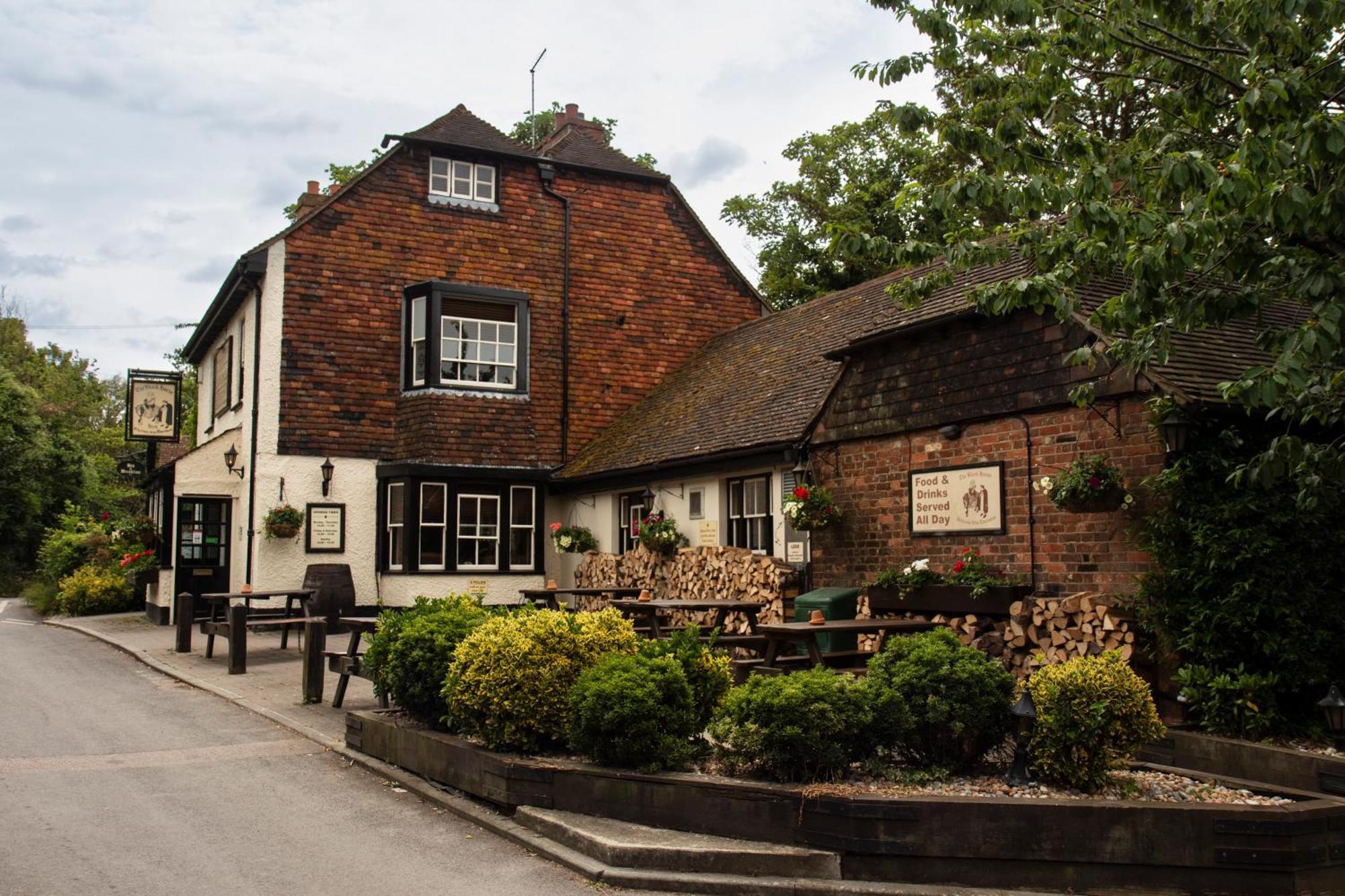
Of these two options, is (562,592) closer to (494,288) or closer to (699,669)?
(494,288)

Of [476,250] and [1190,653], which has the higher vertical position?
[476,250]

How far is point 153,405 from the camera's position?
26188 millimetres

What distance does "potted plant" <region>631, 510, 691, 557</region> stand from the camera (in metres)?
17.2

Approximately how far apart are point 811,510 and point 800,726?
666cm

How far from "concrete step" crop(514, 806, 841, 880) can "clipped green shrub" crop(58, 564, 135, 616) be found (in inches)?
850

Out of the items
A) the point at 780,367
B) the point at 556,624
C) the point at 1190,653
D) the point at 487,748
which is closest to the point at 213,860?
the point at 487,748

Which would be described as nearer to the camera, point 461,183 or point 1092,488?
point 1092,488

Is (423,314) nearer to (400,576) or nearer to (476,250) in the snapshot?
(476,250)

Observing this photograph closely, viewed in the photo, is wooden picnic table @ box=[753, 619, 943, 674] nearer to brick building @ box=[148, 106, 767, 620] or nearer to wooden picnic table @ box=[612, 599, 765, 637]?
wooden picnic table @ box=[612, 599, 765, 637]

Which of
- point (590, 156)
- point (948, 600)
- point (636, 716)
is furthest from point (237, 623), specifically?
point (590, 156)

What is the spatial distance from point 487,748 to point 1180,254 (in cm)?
534

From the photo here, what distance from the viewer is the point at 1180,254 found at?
637 cm

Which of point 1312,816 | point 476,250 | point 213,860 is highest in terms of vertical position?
point 476,250

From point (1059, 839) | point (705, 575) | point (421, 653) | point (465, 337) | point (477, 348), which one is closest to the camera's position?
point (1059, 839)
